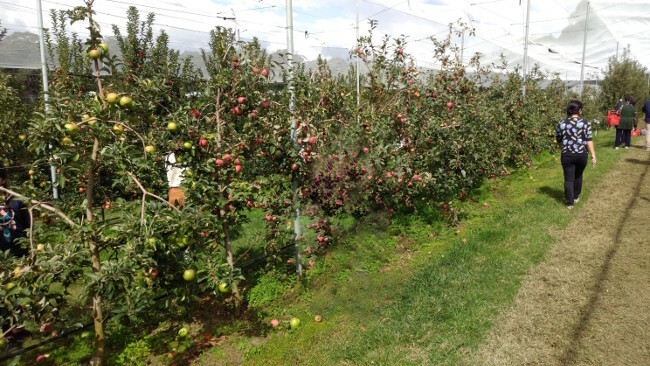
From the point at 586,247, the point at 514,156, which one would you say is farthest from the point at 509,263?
the point at 514,156

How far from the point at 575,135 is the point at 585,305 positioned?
3.05 m

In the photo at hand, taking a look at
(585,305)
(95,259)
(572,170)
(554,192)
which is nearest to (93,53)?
(95,259)

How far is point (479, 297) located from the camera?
355 centimetres

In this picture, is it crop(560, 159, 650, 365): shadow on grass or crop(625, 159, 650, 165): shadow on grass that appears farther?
crop(625, 159, 650, 165): shadow on grass

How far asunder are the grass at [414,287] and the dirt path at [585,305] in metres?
0.16

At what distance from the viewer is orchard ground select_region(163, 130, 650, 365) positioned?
2.92 meters

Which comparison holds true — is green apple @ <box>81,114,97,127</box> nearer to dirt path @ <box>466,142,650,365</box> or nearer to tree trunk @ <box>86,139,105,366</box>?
tree trunk @ <box>86,139,105,366</box>

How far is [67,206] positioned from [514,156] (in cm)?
837

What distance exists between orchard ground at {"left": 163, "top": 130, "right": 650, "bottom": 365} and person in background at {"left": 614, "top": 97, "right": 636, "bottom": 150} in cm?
530

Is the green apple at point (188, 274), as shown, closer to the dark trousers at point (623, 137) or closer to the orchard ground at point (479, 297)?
the orchard ground at point (479, 297)

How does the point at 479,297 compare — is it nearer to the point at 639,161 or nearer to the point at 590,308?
the point at 590,308

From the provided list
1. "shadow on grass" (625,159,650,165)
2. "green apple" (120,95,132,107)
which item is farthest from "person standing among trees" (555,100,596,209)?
"green apple" (120,95,132,107)

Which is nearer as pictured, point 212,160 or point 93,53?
point 93,53

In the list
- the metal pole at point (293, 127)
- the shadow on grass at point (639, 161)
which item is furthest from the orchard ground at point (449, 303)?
the shadow on grass at point (639, 161)
